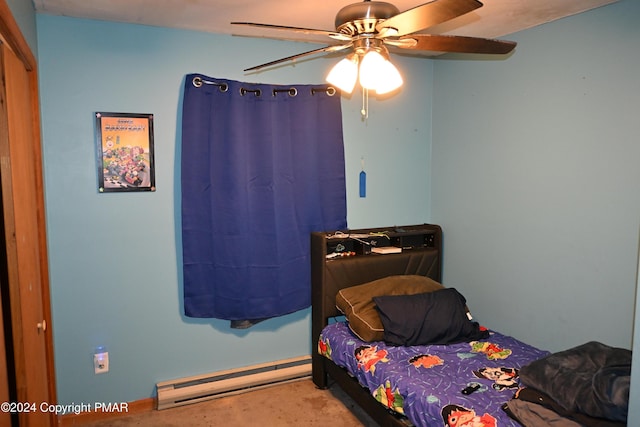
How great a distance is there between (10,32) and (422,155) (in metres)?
2.87

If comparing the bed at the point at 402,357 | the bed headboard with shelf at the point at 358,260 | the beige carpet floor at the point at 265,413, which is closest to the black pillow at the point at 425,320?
the bed at the point at 402,357

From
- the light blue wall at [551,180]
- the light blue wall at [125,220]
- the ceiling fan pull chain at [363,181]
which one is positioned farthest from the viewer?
the ceiling fan pull chain at [363,181]

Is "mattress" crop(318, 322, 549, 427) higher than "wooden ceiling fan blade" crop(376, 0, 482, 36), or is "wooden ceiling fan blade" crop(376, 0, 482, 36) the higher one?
"wooden ceiling fan blade" crop(376, 0, 482, 36)

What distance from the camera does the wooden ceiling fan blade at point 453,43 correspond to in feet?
6.08

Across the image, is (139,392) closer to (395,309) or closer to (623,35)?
(395,309)

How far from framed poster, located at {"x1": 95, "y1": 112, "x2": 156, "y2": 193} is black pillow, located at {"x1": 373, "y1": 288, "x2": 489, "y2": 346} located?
1.71 m

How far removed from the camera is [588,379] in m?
1.91

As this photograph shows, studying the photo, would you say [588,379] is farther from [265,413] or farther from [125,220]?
[125,220]

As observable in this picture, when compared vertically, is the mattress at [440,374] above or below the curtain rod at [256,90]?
below

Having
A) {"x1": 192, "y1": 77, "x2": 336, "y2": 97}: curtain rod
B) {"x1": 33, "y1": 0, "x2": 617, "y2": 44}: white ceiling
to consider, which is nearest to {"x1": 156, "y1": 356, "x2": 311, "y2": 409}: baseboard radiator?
{"x1": 192, "y1": 77, "x2": 336, "y2": 97}: curtain rod

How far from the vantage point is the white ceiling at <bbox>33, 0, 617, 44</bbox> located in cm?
242

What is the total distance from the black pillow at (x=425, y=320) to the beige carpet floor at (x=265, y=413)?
0.62 metres

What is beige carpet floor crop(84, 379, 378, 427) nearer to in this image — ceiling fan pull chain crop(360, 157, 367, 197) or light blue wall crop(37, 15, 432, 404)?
light blue wall crop(37, 15, 432, 404)

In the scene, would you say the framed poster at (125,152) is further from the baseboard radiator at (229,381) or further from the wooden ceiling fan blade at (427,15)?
the wooden ceiling fan blade at (427,15)
